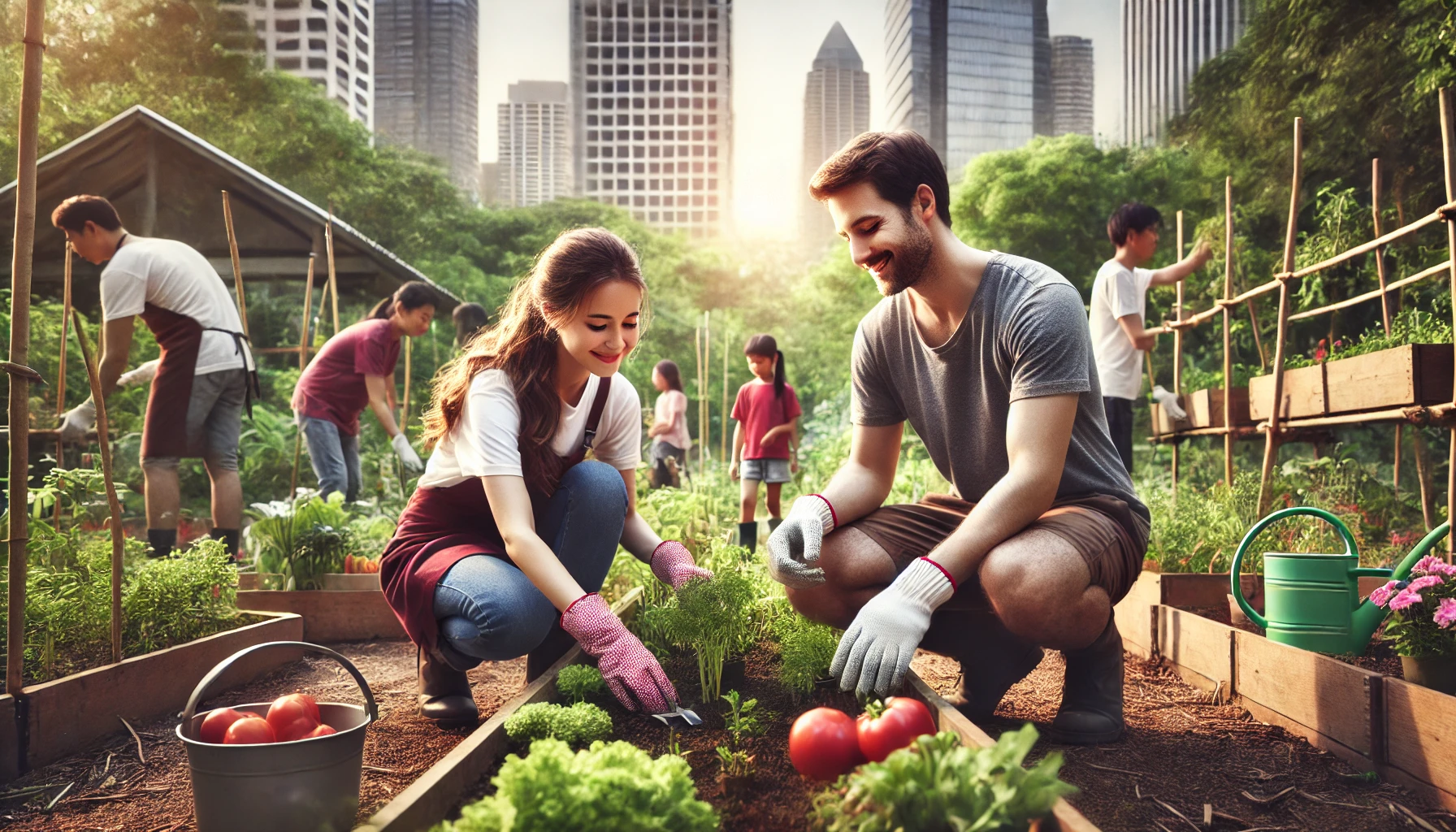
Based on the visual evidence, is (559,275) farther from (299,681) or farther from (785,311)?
(785,311)

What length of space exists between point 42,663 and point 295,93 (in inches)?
849

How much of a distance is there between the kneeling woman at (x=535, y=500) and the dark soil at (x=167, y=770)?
0.54 feet

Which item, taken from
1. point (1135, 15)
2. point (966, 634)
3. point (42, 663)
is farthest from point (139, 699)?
point (1135, 15)

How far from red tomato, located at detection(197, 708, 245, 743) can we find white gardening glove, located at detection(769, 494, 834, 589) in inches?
46.4

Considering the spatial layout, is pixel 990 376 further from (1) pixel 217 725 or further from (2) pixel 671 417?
(2) pixel 671 417

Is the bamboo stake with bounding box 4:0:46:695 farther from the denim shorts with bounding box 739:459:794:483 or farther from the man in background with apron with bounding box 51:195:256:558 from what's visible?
the denim shorts with bounding box 739:459:794:483

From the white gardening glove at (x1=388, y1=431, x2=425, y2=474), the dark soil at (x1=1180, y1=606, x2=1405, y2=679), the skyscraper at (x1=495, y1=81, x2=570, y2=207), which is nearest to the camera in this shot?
the dark soil at (x1=1180, y1=606, x2=1405, y2=679)

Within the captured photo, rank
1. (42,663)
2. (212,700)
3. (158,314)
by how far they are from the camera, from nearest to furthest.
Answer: (42,663)
(212,700)
(158,314)

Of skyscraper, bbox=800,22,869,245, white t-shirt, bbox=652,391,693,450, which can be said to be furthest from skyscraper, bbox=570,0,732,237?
white t-shirt, bbox=652,391,693,450

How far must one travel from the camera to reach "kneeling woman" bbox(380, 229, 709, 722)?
2.02 m

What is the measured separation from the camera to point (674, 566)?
8.07ft

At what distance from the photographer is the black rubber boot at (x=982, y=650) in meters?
2.27

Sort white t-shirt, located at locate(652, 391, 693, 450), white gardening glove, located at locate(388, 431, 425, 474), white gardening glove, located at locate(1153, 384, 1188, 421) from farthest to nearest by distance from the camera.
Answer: white t-shirt, located at locate(652, 391, 693, 450), white gardening glove, located at locate(1153, 384, 1188, 421), white gardening glove, located at locate(388, 431, 425, 474)

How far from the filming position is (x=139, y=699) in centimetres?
251
